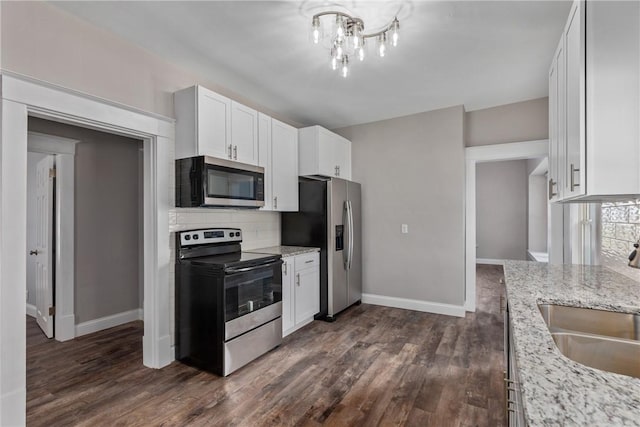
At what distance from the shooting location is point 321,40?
7.90 feet

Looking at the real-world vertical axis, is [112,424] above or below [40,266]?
below

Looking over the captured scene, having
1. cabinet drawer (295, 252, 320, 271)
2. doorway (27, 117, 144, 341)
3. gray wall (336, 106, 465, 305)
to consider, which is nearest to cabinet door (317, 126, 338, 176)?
gray wall (336, 106, 465, 305)

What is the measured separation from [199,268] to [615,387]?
2.53 meters

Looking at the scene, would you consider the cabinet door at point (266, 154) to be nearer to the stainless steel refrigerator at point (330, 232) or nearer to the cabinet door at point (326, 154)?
the stainless steel refrigerator at point (330, 232)

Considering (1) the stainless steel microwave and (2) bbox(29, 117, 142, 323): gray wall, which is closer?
(1) the stainless steel microwave

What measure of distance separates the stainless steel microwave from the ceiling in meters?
0.89

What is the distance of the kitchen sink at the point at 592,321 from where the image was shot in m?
1.35

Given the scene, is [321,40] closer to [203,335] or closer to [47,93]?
[47,93]

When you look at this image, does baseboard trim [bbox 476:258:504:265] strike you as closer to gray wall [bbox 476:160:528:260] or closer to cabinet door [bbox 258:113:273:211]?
gray wall [bbox 476:160:528:260]

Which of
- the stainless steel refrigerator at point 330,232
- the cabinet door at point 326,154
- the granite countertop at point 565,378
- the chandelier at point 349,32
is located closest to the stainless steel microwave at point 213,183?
the stainless steel refrigerator at point 330,232

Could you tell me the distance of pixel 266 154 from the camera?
11.3 feet

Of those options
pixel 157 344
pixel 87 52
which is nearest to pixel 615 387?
pixel 157 344

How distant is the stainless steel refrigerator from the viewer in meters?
3.79

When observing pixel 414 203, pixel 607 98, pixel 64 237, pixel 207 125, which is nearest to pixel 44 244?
pixel 64 237
